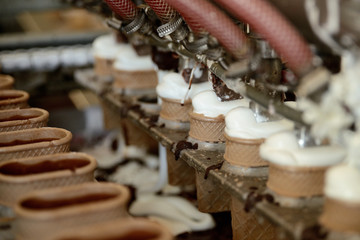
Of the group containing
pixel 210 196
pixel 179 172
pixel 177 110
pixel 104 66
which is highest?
pixel 177 110

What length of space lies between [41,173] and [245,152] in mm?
806

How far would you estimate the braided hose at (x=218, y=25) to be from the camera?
2045 millimetres

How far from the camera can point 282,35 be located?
67.9 inches

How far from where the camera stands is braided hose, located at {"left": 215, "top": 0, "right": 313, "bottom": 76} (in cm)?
172

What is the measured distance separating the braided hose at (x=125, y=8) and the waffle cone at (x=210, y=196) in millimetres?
901

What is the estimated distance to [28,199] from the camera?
171 cm

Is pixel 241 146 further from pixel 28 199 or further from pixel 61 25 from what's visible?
pixel 61 25

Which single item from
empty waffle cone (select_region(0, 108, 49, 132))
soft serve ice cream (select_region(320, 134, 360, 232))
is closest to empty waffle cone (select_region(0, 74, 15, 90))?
empty waffle cone (select_region(0, 108, 49, 132))

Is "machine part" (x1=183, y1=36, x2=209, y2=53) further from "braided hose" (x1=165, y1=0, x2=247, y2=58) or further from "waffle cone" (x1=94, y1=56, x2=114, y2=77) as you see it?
"waffle cone" (x1=94, y1=56, x2=114, y2=77)

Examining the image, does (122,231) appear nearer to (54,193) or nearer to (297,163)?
(54,193)

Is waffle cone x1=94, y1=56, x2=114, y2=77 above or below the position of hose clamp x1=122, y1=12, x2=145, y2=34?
below

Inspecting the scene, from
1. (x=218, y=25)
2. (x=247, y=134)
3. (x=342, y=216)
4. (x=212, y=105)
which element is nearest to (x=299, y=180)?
(x=342, y=216)

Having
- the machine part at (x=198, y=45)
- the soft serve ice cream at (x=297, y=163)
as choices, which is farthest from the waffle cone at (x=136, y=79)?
the soft serve ice cream at (x=297, y=163)

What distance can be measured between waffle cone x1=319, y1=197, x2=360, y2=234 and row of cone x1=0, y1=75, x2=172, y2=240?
20.4 inches
